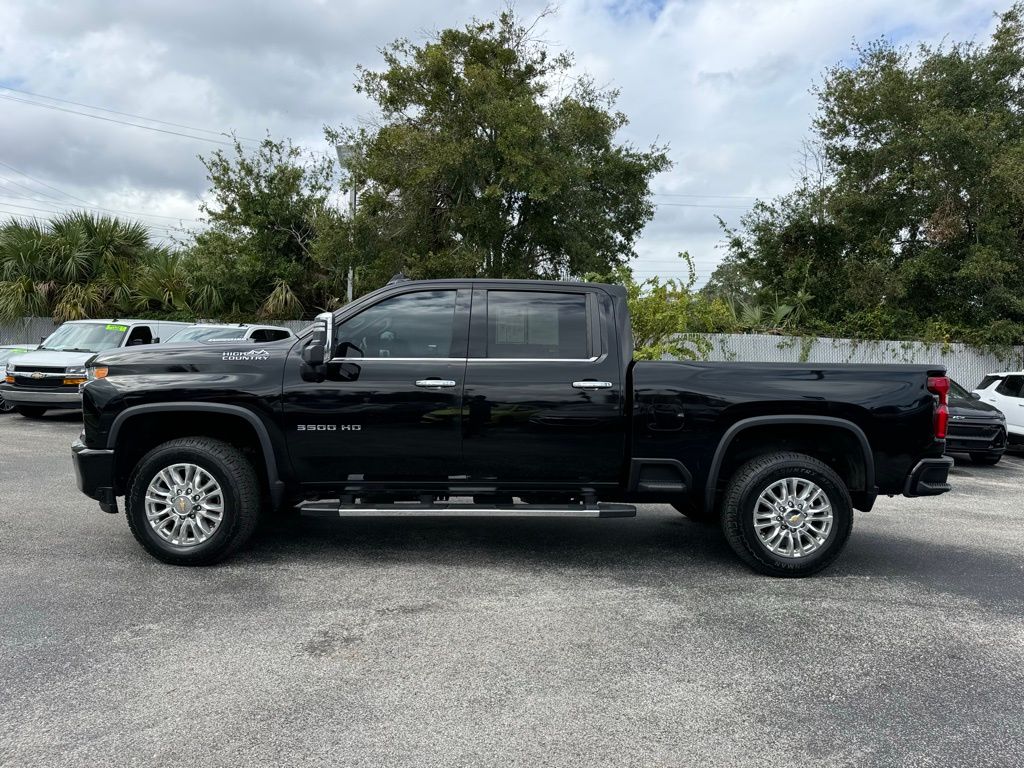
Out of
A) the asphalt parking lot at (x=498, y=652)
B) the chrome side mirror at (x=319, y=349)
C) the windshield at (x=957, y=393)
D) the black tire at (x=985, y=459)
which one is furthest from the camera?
the windshield at (x=957, y=393)

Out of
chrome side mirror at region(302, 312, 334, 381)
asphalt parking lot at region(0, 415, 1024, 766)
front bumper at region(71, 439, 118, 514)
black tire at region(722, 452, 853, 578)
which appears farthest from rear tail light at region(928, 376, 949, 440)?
front bumper at region(71, 439, 118, 514)

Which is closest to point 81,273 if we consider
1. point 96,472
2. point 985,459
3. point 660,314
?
point 660,314

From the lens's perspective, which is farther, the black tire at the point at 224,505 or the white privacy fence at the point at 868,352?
the white privacy fence at the point at 868,352

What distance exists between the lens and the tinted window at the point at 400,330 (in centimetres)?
560

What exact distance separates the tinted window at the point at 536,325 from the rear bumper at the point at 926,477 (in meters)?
2.40

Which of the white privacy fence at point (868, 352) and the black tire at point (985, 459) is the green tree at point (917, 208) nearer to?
the white privacy fence at point (868, 352)

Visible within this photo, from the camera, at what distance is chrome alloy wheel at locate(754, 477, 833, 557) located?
17.9 feet

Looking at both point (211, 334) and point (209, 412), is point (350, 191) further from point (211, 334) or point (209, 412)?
point (209, 412)

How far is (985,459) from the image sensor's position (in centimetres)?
1260

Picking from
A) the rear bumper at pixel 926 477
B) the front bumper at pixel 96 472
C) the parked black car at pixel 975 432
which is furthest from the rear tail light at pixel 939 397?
the parked black car at pixel 975 432

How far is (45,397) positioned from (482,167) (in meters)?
10.8

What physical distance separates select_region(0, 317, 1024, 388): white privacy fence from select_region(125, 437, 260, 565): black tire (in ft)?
54.3

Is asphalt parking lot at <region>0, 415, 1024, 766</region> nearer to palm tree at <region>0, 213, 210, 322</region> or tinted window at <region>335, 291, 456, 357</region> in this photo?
tinted window at <region>335, 291, 456, 357</region>

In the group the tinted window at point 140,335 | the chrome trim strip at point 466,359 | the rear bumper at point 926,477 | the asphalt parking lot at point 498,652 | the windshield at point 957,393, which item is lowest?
the asphalt parking lot at point 498,652
